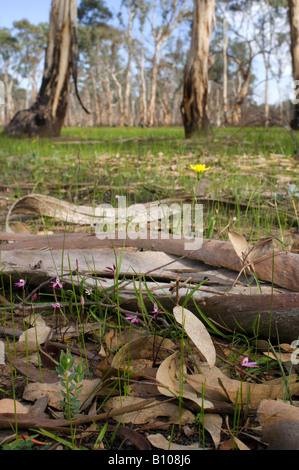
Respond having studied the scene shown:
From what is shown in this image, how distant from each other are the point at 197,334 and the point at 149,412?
0.64ft

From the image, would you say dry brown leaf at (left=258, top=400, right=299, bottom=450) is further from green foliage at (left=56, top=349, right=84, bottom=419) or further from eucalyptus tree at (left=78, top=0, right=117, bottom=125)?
eucalyptus tree at (left=78, top=0, right=117, bottom=125)

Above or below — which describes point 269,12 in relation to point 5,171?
above

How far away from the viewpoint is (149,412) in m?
0.86

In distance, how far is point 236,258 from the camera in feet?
4.13

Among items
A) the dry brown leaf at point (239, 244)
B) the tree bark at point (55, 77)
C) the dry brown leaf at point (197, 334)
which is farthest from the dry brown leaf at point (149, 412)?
the tree bark at point (55, 77)

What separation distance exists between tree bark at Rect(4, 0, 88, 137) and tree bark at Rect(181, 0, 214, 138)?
7.60 ft

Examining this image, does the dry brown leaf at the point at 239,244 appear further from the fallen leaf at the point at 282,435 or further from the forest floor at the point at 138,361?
the fallen leaf at the point at 282,435

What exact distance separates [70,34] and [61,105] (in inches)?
51.6

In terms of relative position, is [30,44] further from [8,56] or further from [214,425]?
[214,425]

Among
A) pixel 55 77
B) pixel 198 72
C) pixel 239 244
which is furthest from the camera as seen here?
pixel 55 77

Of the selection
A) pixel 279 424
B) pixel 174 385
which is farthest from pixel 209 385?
pixel 279 424

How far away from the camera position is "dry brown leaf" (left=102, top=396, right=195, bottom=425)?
0.83 meters
